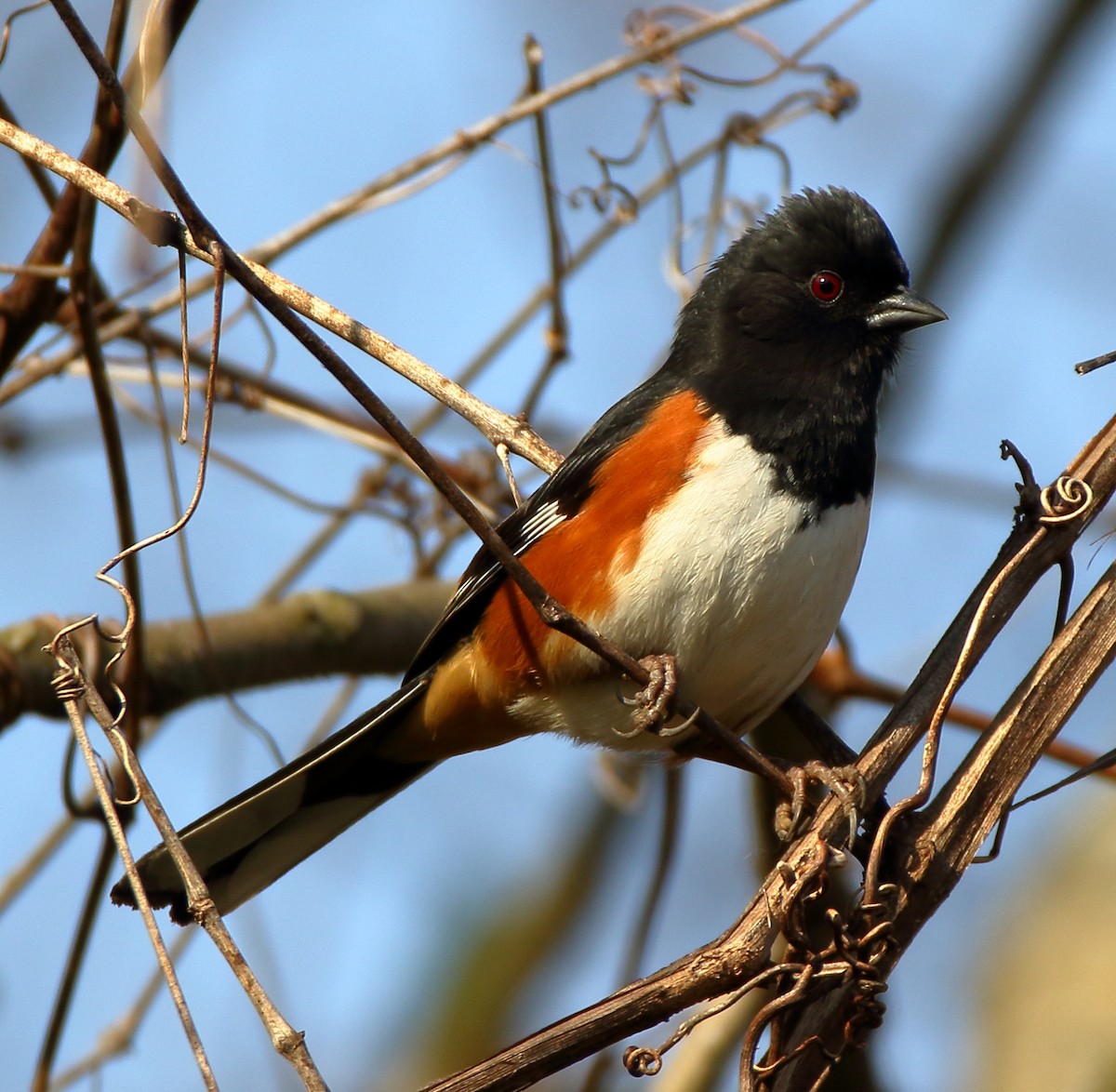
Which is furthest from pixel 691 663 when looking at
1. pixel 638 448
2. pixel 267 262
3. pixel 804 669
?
pixel 267 262

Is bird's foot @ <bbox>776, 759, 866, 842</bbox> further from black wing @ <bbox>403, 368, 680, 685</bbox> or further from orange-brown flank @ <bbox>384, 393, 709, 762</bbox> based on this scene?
black wing @ <bbox>403, 368, 680, 685</bbox>

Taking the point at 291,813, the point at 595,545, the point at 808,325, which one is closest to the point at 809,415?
the point at 808,325

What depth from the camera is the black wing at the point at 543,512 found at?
2.88 metres

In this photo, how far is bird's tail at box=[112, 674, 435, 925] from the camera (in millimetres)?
2680

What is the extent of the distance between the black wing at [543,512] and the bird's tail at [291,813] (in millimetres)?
120

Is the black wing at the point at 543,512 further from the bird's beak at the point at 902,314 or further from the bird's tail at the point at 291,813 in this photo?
the bird's beak at the point at 902,314

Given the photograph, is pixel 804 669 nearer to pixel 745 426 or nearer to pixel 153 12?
pixel 745 426

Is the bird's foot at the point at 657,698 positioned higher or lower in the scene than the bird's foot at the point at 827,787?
higher

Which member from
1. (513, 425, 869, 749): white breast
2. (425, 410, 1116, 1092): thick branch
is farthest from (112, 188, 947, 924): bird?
(425, 410, 1116, 1092): thick branch

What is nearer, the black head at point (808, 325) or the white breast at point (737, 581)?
the white breast at point (737, 581)


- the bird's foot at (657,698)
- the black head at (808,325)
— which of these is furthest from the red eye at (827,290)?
the bird's foot at (657,698)

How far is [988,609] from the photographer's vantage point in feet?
6.22

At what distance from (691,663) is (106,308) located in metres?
1.42

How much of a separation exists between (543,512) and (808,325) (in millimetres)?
717
